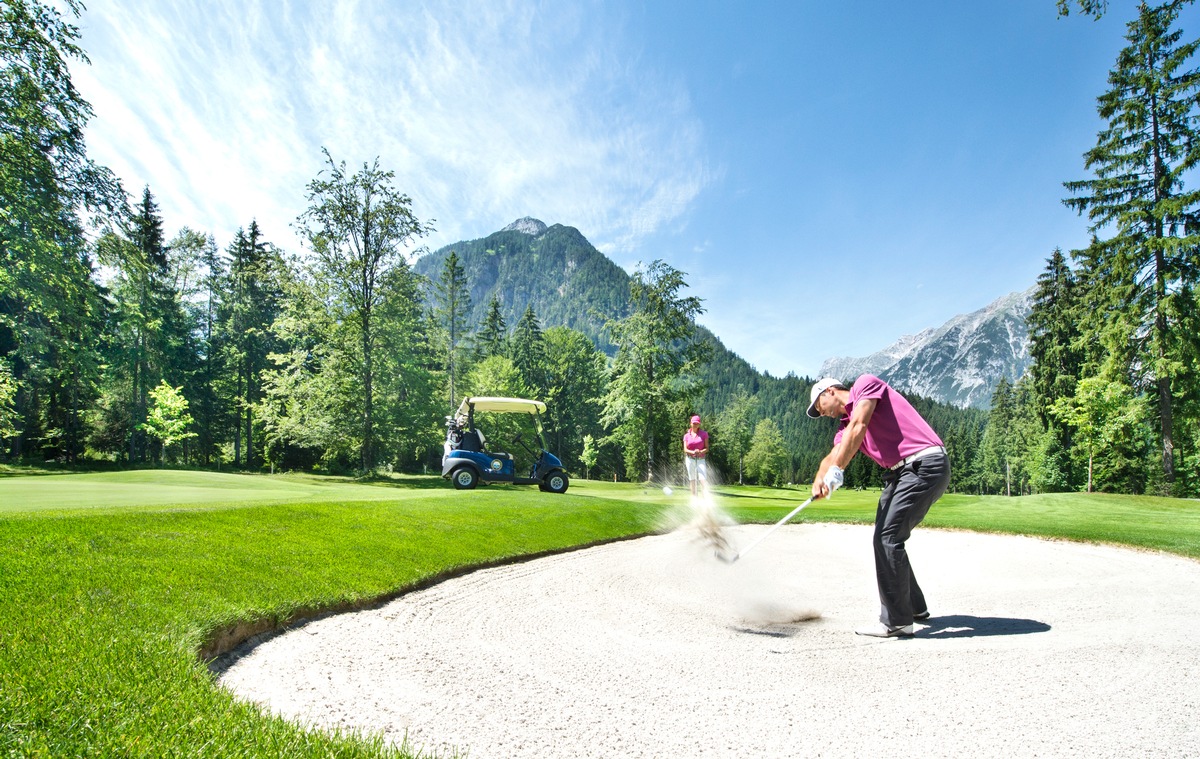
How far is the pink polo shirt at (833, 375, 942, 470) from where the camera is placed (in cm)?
474

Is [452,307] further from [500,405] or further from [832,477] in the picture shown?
Answer: [832,477]

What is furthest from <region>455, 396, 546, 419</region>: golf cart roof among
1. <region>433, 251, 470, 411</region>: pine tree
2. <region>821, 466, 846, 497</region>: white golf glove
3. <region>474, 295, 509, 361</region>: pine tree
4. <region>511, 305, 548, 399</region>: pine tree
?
<region>474, 295, 509, 361</region>: pine tree

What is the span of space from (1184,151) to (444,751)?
3216 centimetres

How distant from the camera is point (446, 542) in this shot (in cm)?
762

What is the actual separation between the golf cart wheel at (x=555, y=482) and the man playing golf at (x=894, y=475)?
12564 mm

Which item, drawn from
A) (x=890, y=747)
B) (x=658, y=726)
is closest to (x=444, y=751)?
(x=658, y=726)

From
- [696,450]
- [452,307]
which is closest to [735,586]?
[696,450]

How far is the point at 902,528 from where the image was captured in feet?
15.3

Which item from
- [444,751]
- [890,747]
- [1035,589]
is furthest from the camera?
[1035,589]

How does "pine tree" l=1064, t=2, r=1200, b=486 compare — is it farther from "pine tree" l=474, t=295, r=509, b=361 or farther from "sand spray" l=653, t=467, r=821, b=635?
"pine tree" l=474, t=295, r=509, b=361

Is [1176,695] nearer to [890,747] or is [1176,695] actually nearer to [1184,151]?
[890,747]

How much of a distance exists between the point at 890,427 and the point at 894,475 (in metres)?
0.42

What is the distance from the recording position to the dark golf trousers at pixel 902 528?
181 inches

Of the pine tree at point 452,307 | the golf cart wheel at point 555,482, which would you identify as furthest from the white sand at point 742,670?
the pine tree at point 452,307
